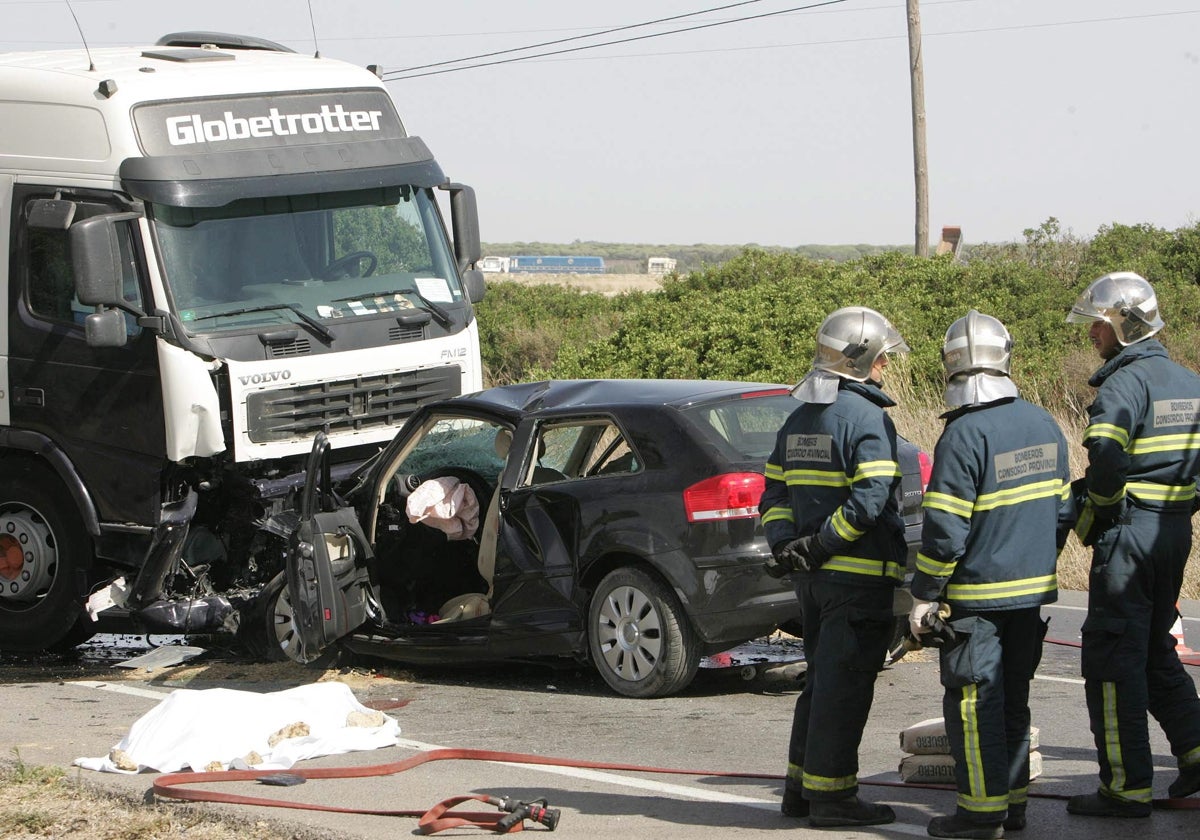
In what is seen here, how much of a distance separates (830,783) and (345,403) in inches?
214

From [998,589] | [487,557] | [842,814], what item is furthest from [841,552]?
[487,557]

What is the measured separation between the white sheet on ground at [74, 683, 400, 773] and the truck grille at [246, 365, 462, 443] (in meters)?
2.80

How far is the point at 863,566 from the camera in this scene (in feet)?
17.6

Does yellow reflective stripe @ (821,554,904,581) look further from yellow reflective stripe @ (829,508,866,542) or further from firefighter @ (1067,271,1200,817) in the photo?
firefighter @ (1067,271,1200,817)

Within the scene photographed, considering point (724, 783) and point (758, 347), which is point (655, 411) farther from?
point (758, 347)

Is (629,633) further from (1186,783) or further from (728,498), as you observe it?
(1186,783)

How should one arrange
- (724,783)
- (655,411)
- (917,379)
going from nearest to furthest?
(724,783) < (655,411) < (917,379)

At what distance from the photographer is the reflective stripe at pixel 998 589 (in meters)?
5.12

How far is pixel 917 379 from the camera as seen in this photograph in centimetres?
1831

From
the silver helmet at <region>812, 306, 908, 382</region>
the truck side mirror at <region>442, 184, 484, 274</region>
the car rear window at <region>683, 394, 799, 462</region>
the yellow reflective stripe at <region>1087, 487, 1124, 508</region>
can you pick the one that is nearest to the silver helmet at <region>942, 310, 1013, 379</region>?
the silver helmet at <region>812, 306, 908, 382</region>

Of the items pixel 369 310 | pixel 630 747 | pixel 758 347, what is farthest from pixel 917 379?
pixel 630 747

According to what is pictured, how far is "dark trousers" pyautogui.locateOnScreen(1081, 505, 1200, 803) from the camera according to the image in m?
5.40

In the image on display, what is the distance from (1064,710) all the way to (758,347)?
12.0m

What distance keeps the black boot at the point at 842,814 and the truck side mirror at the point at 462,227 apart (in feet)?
20.7
